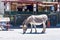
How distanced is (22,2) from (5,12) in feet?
7.22

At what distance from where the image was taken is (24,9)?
34.2 metres

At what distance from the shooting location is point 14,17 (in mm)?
29797

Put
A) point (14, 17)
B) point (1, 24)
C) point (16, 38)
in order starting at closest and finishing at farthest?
point (16, 38), point (1, 24), point (14, 17)

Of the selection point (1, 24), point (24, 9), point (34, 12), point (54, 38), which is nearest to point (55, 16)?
point (34, 12)

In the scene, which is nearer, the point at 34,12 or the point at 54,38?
the point at 54,38

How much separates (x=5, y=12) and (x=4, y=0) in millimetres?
1336

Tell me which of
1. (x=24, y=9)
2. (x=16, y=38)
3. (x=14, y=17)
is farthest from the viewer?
(x=24, y=9)

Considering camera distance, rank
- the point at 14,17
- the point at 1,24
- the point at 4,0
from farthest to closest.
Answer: the point at 4,0
the point at 14,17
the point at 1,24

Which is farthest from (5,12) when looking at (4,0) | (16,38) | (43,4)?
(16,38)

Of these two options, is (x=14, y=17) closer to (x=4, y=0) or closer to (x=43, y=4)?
(x=4, y=0)

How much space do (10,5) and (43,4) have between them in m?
3.75

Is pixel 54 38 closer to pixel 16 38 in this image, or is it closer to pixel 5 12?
pixel 16 38

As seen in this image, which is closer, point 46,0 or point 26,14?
point 26,14

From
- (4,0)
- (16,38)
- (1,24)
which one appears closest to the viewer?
(16,38)
